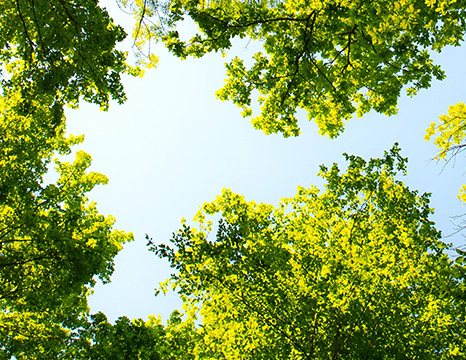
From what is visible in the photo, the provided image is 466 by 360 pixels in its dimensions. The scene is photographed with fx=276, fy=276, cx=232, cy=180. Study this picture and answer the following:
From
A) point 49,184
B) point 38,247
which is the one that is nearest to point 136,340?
point 38,247

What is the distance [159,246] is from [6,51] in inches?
195

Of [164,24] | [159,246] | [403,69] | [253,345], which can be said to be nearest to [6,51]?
[164,24]

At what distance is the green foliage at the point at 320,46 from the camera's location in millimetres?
4383

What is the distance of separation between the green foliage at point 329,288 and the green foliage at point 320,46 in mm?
2285

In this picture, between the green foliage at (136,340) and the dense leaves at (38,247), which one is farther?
the dense leaves at (38,247)

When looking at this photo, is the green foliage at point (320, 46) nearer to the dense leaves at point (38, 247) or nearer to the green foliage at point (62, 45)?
the green foliage at point (62, 45)

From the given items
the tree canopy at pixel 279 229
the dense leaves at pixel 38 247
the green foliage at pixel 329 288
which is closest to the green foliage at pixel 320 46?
the tree canopy at pixel 279 229

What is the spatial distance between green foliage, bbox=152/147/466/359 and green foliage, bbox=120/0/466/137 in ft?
7.50

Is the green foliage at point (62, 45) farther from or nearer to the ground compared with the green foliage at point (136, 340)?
farther from the ground

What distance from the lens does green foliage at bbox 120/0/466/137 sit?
438cm

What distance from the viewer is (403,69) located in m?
5.28

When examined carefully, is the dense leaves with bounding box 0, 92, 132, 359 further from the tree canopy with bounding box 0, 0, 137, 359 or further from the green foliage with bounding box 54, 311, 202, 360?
the green foliage with bounding box 54, 311, 202, 360

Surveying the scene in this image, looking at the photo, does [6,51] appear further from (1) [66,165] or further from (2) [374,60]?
(2) [374,60]

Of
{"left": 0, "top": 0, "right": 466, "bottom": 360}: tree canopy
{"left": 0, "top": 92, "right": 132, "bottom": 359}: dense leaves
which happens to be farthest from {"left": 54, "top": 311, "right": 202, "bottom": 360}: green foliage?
{"left": 0, "top": 92, "right": 132, "bottom": 359}: dense leaves
